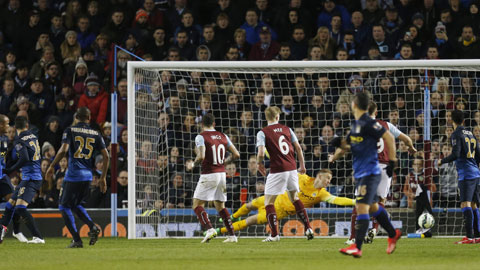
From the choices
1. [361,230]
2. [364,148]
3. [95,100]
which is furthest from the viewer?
[95,100]

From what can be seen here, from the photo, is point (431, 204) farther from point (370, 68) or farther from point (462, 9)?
point (462, 9)

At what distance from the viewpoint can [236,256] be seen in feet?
32.6

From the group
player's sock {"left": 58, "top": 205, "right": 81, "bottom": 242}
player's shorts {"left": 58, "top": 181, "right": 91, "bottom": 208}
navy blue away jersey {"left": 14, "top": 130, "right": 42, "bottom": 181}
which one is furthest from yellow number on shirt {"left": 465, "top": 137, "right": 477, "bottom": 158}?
navy blue away jersey {"left": 14, "top": 130, "right": 42, "bottom": 181}

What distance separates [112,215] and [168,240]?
5.03 ft

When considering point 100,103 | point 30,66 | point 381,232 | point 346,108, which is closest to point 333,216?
point 381,232

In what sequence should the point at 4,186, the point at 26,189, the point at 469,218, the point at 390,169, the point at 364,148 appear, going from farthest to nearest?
1. the point at 4,186
2. the point at 26,189
3. the point at 469,218
4. the point at 364,148
5. the point at 390,169

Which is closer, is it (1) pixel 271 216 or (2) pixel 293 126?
(1) pixel 271 216

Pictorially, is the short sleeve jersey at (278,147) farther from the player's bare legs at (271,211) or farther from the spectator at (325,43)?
the spectator at (325,43)

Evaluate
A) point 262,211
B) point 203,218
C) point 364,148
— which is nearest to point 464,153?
point 262,211

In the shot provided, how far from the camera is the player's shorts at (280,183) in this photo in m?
12.9

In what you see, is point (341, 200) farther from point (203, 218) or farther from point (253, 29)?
point (253, 29)

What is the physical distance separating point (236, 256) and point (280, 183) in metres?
3.15

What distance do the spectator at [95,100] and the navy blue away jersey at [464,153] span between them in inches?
305

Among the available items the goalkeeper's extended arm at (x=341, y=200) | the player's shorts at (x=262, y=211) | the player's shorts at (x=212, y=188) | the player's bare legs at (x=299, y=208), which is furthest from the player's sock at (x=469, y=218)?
the player's shorts at (x=212, y=188)
